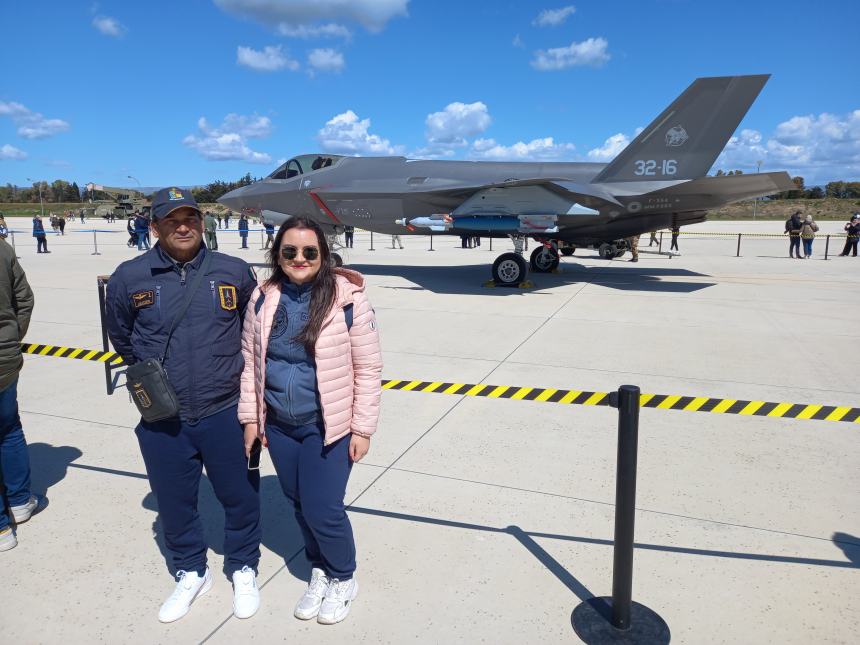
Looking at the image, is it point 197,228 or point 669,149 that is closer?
point 197,228

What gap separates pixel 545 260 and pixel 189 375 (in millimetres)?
14983

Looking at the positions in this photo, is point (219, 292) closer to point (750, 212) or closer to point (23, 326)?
point (23, 326)

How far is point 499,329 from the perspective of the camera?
9.09 meters

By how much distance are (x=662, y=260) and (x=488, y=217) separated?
10273 millimetres

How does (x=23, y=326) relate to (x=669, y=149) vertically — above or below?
below

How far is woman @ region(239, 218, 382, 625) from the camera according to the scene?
8.72 feet

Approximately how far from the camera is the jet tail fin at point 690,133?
1240cm

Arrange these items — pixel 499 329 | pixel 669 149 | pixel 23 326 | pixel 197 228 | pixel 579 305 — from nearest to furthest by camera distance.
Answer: pixel 197 228
pixel 23 326
pixel 499 329
pixel 579 305
pixel 669 149

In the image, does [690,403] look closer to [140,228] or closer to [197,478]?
[197,478]

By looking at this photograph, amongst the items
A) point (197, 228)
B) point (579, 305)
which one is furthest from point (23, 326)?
point (579, 305)

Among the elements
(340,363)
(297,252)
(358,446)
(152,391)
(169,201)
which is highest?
(169,201)

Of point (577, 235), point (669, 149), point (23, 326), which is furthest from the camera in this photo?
point (577, 235)

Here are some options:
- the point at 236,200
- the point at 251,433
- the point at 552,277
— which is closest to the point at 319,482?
the point at 251,433

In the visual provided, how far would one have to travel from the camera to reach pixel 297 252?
8.77ft
